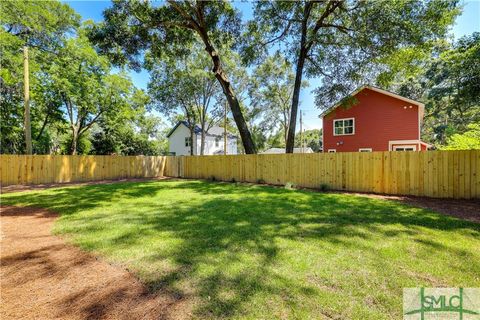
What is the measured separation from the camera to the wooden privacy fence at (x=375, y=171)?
7.03 meters

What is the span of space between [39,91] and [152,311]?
1991 cm

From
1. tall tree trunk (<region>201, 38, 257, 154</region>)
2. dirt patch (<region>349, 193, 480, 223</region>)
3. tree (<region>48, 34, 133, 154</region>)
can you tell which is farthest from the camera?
tree (<region>48, 34, 133, 154</region>)

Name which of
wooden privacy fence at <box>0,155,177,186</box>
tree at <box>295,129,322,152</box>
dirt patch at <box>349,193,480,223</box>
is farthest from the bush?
tree at <box>295,129,322,152</box>

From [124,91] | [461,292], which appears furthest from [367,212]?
[124,91]

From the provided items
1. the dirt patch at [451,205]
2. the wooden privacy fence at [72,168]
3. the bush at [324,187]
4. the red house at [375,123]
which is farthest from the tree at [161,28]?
the red house at [375,123]

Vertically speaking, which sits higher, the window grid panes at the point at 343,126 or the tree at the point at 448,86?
the tree at the point at 448,86

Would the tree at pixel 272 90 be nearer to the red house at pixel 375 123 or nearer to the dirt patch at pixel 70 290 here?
the red house at pixel 375 123

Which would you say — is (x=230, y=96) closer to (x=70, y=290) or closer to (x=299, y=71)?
(x=299, y=71)

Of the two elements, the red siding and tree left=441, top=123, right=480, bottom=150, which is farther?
the red siding

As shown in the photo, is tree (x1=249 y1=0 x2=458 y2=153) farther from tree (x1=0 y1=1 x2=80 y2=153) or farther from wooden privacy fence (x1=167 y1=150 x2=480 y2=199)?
tree (x1=0 y1=1 x2=80 y2=153)

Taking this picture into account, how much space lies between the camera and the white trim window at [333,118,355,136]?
52.9ft

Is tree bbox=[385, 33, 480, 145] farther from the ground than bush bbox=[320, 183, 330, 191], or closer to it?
farther from the ground

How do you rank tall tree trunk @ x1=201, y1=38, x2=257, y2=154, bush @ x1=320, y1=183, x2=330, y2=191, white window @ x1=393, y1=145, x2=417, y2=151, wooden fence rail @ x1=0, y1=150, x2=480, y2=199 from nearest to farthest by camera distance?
wooden fence rail @ x1=0, y1=150, x2=480, y2=199 → bush @ x1=320, y1=183, x2=330, y2=191 → tall tree trunk @ x1=201, y1=38, x2=257, y2=154 → white window @ x1=393, y1=145, x2=417, y2=151

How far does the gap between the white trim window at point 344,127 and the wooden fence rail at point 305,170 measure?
7.44m
